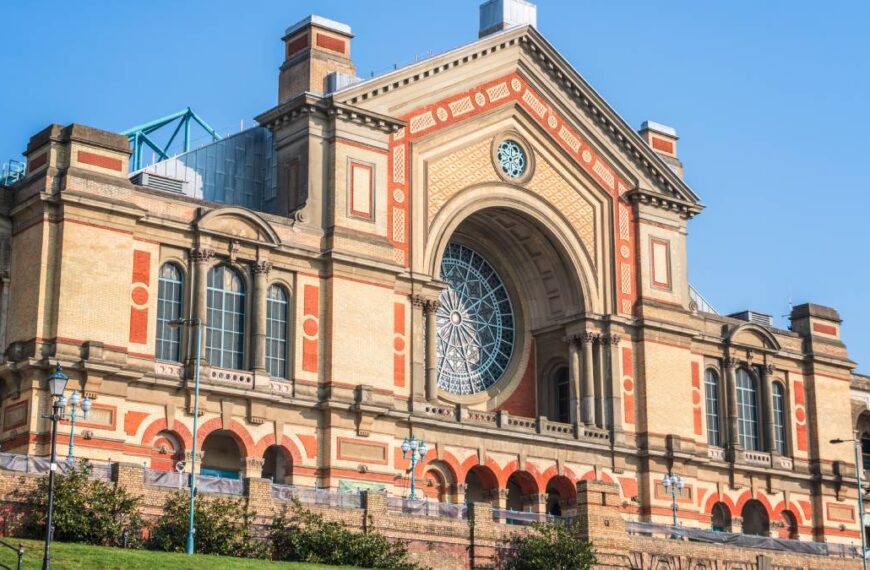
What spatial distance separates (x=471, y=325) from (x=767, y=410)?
16673 mm

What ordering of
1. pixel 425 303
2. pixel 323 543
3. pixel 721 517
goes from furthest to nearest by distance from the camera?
pixel 721 517 < pixel 425 303 < pixel 323 543

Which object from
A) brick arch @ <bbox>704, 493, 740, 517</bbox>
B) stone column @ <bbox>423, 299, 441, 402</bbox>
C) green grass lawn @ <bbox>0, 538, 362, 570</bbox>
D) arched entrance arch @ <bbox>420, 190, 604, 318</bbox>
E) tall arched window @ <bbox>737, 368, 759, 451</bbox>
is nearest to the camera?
green grass lawn @ <bbox>0, 538, 362, 570</bbox>

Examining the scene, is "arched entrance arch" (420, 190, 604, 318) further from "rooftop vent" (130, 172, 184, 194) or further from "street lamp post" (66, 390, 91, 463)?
"street lamp post" (66, 390, 91, 463)

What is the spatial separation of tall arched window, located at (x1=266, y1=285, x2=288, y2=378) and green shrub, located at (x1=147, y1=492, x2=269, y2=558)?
1363cm

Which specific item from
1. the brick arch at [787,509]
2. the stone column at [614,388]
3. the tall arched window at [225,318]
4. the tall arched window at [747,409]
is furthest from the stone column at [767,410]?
the tall arched window at [225,318]

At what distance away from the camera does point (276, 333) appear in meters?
65.3

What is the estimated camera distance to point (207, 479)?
173ft

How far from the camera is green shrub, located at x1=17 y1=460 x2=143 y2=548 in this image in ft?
155

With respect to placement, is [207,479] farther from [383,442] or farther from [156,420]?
[383,442]

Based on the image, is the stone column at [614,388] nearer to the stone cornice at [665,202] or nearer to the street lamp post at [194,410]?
the stone cornice at [665,202]

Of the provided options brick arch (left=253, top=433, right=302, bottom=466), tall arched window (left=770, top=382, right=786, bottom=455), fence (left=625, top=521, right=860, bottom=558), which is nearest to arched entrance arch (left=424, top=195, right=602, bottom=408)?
brick arch (left=253, top=433, right=302, bottom=466)

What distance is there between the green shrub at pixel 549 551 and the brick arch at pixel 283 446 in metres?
10.3

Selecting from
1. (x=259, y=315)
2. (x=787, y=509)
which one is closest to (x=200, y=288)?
(x=259, y=315)

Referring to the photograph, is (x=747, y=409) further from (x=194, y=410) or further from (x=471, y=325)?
(x=194, y=410)
